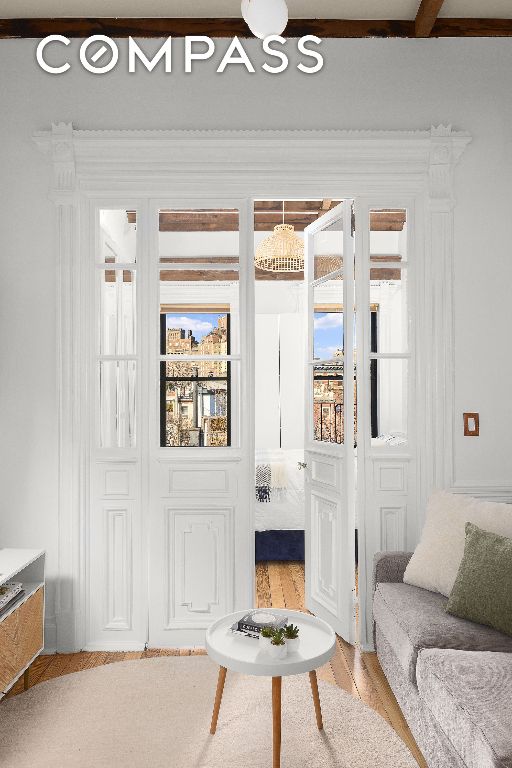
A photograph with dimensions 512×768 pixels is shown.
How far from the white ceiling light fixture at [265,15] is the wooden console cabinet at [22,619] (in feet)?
7.78

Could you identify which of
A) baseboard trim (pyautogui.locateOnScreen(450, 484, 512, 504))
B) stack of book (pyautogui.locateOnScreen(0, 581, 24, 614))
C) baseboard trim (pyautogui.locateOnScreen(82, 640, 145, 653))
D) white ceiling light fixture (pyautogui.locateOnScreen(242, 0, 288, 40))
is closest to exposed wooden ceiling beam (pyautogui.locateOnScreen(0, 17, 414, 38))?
white ceiling light fixture (pyautogui.locateOnScreen(242, 0, 288, 40))

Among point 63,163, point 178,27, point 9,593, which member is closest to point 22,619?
point 9,593

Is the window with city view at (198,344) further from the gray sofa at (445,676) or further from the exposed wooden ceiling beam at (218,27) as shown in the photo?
the gray sofa at (445,676)

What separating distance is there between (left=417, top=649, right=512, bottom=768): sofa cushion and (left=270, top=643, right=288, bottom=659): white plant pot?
1.69 ft

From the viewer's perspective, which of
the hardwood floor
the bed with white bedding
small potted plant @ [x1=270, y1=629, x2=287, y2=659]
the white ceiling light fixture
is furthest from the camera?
the bed with white bedding

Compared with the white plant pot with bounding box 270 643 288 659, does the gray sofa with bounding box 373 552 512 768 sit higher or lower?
lower

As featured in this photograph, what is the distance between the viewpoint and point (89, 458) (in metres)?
3.12

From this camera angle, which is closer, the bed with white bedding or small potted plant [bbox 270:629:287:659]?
small potted plant [bbox 270:629:287:659]

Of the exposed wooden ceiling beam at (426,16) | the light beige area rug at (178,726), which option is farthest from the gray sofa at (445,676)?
the exposed wooden ceiling beam at (426,16)

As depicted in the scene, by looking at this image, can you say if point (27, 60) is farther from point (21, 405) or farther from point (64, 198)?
point (21, 405)

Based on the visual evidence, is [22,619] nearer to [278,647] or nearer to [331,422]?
[278,647]

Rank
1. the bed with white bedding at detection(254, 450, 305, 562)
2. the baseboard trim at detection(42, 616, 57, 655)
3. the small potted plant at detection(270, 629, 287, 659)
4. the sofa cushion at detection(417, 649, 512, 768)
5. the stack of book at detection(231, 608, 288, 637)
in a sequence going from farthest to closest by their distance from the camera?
the bed with white bedding at detection(254, 450, 305, 562)
the baseboard trim at detection(42, 616, 57, 655)
the stack of book at detection(231, 608, 288, 637)
the small potted plant at detection(270, 629, 287, 659)
the sofa cushion at detection(417, 649, 512, 768)

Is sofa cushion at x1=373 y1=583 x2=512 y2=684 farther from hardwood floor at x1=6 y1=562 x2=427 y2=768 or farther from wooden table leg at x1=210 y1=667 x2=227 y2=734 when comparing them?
wooden table leg at x1=210 y1=667 x2=227 y2=734

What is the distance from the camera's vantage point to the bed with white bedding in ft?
14.4
